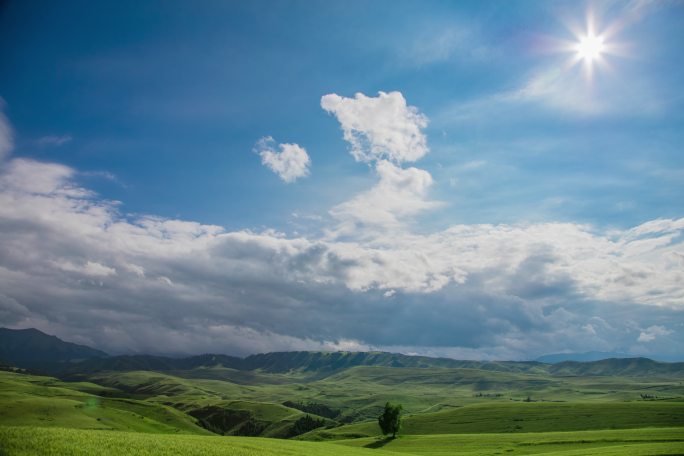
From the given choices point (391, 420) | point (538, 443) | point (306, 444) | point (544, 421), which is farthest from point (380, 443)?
point (544, 421)

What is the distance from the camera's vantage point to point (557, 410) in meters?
194

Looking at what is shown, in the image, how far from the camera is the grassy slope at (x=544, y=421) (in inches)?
6284

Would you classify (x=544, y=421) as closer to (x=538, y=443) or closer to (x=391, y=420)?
(x=391, y=420)

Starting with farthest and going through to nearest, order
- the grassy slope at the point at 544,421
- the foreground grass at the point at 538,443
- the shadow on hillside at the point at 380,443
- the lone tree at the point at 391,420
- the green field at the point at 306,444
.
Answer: the grassy slope at the point at 544,421
the lone tree at the point at 391,420
the shadow on hillside at the point at 380,443
the foreground grass at the point at 538,443
the green field at the point at 306,444

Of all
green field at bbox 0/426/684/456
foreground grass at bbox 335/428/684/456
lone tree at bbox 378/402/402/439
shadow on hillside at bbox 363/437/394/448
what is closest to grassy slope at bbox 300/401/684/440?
lone tree at bbox 378/402/402/439

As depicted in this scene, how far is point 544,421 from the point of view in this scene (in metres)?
173

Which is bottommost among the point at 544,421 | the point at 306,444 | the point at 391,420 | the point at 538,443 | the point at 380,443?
the point at 544,421

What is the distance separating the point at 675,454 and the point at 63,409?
159m

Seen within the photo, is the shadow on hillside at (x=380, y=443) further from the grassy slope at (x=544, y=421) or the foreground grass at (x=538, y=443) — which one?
the grassy slope at (x=544, y=421)

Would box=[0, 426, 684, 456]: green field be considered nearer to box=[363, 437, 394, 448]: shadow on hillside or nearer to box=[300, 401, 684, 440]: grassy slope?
box=[363, 437, 394, 448]: shadow on hillside

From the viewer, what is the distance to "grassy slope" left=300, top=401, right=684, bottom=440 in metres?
160

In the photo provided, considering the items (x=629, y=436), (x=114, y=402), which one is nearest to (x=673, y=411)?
(x=629, y=436)

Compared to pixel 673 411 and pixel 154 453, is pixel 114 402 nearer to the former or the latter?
pixel 154 453

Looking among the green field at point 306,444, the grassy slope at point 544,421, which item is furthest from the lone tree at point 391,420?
the grassy slope at point 544,421
